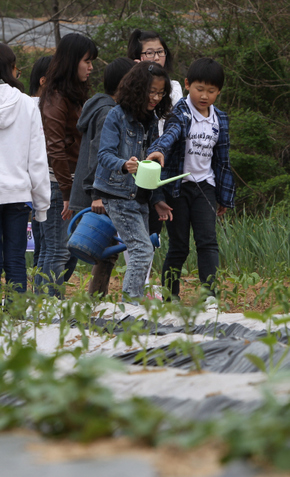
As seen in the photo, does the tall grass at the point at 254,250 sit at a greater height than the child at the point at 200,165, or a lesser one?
lesser

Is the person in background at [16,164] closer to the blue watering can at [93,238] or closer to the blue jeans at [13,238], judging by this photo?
the blue jeans at [13,238]

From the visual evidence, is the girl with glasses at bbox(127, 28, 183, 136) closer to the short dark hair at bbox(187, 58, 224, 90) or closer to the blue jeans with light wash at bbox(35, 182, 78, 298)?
the short dark hair at bbox(187, 58, 224, 90)

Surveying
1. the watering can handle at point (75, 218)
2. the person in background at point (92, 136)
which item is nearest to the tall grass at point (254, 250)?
the person in background at point (92, 136)

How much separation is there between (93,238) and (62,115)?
82cm

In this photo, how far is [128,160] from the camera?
10.2 feet

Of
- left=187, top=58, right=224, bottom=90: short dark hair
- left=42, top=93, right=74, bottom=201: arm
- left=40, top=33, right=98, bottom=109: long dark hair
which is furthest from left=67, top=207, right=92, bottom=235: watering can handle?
left=187, top=58, right=224, bottom=90: short dark hair

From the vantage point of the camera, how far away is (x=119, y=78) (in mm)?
3484

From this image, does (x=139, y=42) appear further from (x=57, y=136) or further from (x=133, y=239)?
(x=133, y=239)

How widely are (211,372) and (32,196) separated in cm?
185

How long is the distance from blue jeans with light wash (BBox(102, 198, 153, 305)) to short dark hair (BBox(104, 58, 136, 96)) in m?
0.73

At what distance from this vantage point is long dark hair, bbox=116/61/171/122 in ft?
10.2

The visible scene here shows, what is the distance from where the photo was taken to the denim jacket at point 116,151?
10.4ft

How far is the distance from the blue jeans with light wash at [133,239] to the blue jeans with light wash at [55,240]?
1.88 feet

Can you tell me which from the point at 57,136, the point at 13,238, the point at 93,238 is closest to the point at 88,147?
the point at 57,136
